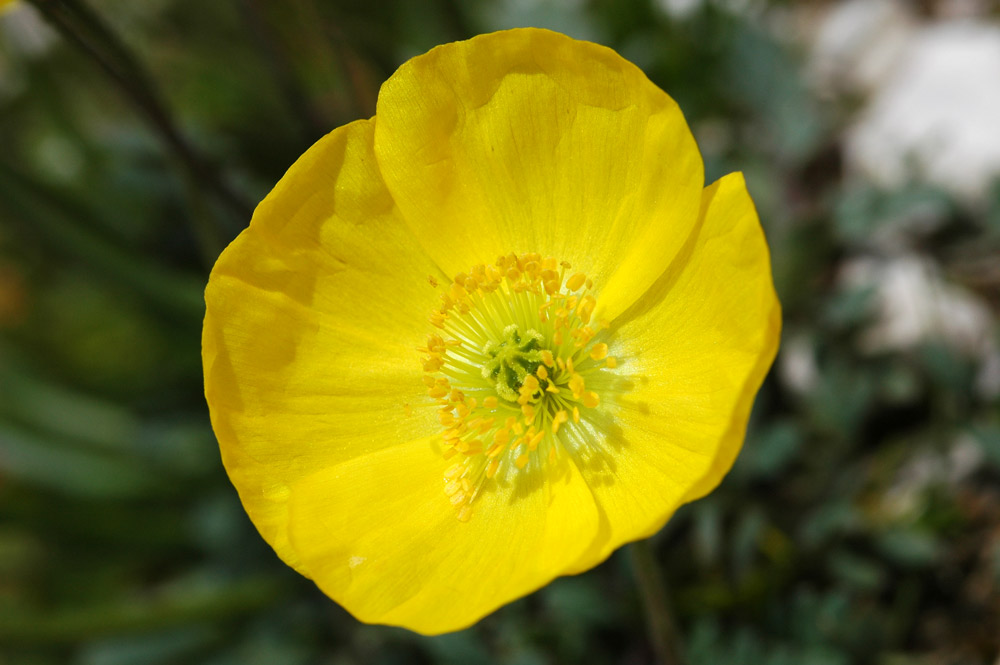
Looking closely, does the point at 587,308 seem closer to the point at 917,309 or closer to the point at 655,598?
the point at 655,598

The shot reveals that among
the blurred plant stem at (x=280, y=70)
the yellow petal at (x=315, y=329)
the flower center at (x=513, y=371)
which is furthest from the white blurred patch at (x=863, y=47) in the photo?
the yellow petal at (x=315, y=329)

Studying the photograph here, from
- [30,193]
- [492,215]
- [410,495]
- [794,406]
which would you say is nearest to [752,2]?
[794,406]

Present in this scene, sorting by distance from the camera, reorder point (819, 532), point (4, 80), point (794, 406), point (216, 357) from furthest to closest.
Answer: point (4, 80) → point (794, 406) → point (819, 532) → point (216, 357)

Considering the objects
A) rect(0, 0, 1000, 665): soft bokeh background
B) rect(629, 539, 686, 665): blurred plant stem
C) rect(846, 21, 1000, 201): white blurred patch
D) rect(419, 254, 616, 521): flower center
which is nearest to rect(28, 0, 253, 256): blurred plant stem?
rect(0, 0, 1000, 665): soft bokeh background

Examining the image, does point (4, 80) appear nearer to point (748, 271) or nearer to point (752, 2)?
point (752, 2)

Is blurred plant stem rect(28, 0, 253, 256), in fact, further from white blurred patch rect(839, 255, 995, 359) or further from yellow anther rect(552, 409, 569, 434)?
white blurred patch rect(839, 255, 995, 359)
